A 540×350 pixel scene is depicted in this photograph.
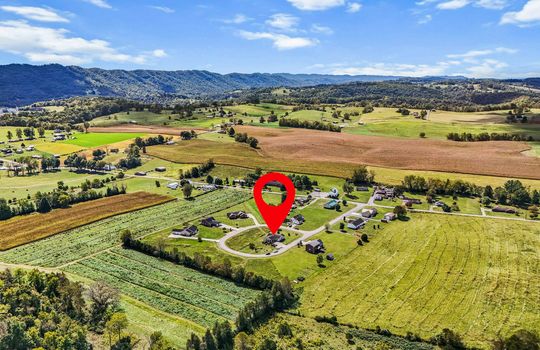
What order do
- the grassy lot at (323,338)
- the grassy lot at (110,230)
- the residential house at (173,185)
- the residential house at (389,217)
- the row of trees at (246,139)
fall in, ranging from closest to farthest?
the grassy lot at (323,338)
the grassy lot at (110,230)
the residential house at (389,217)
the residential house at (173,185)
the row of trees at (246,139)

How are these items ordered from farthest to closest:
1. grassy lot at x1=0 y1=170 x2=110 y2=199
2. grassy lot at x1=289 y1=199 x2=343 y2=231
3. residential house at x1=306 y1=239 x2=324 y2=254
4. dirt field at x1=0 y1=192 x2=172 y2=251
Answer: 1. grassy lot at x1=0 y1=170 x2=110 y2=199
2. grassy lot at x1=289 y1=199 x2=343 y2=231
3. dirt field at x1=0 y1=192 x2=172 y2=251
4. residential house at x1=306 y1=239 x2=324 y2=254

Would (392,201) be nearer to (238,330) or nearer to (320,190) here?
(320,190)

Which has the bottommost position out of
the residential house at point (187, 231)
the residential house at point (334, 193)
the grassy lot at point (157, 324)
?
the grassy lot at point (157, 324)

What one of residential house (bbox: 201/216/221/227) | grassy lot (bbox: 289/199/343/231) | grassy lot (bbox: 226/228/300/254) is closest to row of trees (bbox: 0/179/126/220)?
residential house (bbox: 201/216/221/227)

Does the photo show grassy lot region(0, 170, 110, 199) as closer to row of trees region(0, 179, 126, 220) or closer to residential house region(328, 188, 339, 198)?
row of trees region(0, 179, 126, 220)

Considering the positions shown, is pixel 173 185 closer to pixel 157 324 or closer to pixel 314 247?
pixel 314 247

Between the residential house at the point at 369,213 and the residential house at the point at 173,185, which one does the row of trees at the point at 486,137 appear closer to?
the residential house at the point at 369,213

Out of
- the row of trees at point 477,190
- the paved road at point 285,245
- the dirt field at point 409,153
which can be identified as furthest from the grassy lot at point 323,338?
the dirt field at point 409,153
